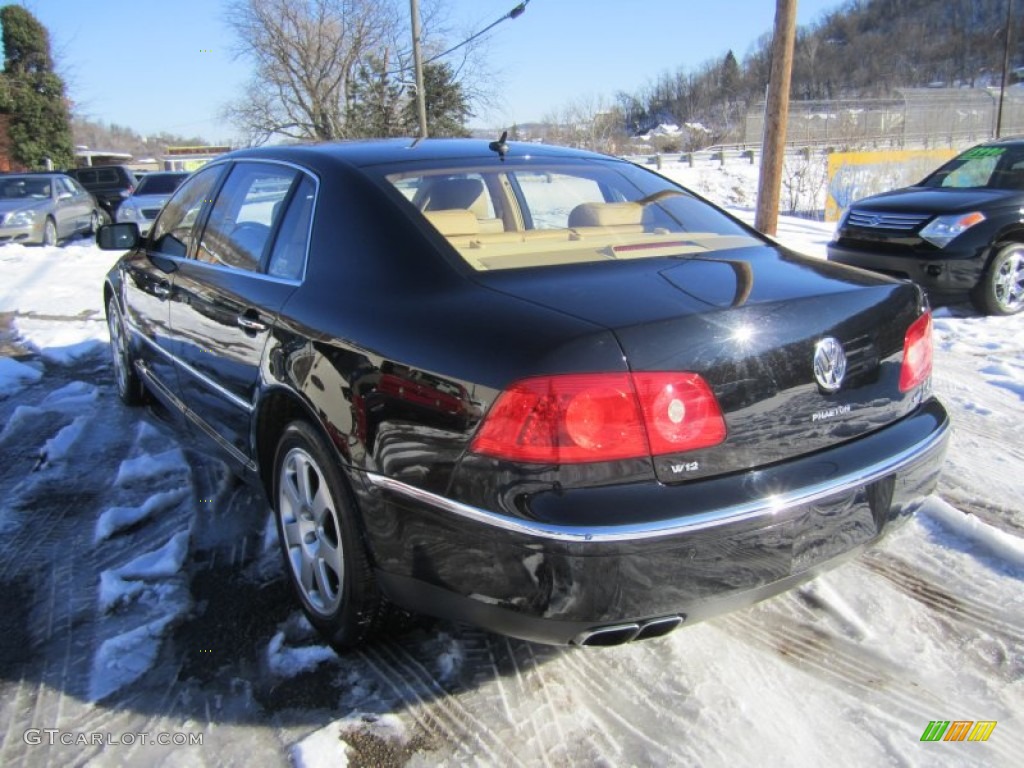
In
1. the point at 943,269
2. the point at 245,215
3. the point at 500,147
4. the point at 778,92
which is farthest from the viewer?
the point at 778,92

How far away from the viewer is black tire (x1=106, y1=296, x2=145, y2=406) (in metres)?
4.68

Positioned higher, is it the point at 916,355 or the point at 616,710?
the point at 916,355

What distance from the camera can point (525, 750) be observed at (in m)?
2.01

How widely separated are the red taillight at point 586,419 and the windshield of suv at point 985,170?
7.31 metres

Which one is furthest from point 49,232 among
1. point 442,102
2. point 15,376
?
point 442,102

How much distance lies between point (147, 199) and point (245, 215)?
1406 centimetres

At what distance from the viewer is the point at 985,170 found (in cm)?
778

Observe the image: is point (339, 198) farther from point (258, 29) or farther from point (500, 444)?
point (258, 29)

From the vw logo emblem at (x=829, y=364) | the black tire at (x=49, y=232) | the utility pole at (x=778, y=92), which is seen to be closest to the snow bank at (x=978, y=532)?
the vw logo emblem at (x=829, y=364)

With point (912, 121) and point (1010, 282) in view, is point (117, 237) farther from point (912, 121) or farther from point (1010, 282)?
point (912, 121)

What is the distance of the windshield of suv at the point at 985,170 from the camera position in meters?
7.47

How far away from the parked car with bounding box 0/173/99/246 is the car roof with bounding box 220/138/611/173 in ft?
41.6

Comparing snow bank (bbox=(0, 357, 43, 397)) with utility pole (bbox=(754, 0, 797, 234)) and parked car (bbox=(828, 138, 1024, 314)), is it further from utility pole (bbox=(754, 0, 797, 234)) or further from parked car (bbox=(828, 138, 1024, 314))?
utility pole (bbox=(754, 0, 797, 234))

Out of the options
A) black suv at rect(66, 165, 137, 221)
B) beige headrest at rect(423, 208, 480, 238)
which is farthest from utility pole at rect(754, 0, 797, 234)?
black suv at rect(66, 165, 137, 221)
